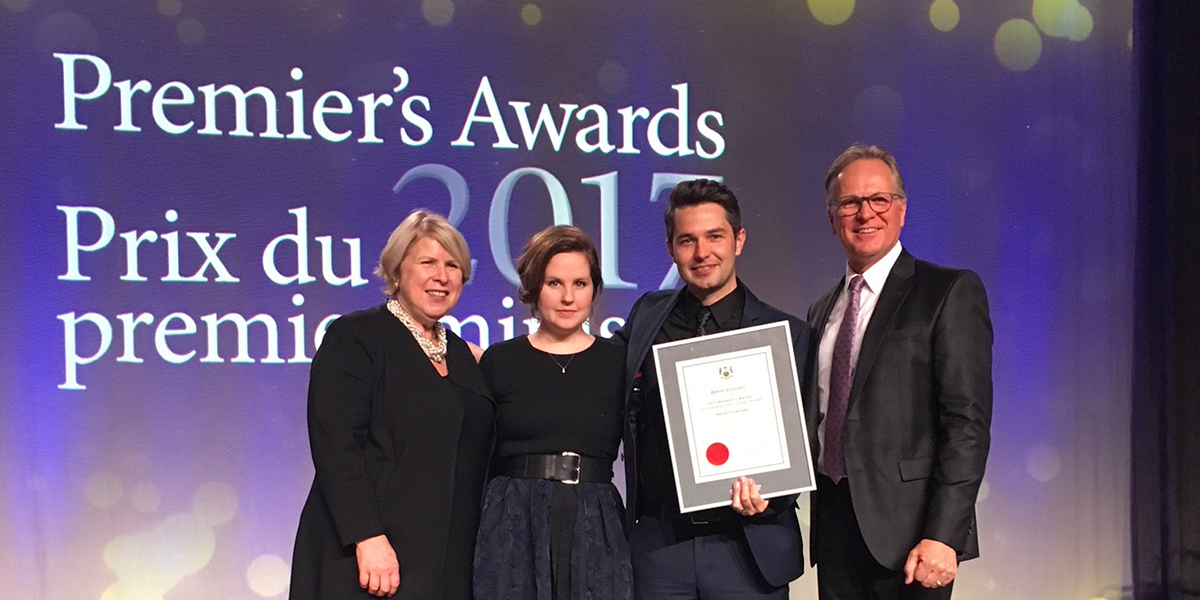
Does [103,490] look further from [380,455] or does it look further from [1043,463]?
[1043,463]

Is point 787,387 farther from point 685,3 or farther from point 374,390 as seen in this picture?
point 685,3

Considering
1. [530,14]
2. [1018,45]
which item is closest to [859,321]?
[530,14]

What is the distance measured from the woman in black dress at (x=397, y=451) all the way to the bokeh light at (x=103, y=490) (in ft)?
4.70

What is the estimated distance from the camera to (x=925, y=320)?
2.24 metres

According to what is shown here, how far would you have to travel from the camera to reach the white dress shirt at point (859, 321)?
232 centimetres

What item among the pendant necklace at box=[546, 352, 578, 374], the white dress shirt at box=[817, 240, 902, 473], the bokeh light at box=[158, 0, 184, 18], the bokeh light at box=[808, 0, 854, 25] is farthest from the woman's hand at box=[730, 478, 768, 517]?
the bokeh light at box=[158, 0, 184, 18]

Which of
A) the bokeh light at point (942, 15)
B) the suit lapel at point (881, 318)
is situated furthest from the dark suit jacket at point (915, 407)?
the bokeh light at point (942, 15)

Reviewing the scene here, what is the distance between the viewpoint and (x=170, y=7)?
3525 millimetres

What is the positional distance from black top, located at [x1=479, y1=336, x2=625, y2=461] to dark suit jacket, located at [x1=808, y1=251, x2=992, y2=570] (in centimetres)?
53

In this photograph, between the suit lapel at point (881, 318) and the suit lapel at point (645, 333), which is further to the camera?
the suit lapel at point (645, 333)

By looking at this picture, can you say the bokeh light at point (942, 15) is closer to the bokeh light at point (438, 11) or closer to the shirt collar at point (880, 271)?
the bokeh light at point (438, 11)

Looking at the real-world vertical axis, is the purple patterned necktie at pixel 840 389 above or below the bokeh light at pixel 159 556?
above

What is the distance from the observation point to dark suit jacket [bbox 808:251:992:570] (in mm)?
2197

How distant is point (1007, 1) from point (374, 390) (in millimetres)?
3134
